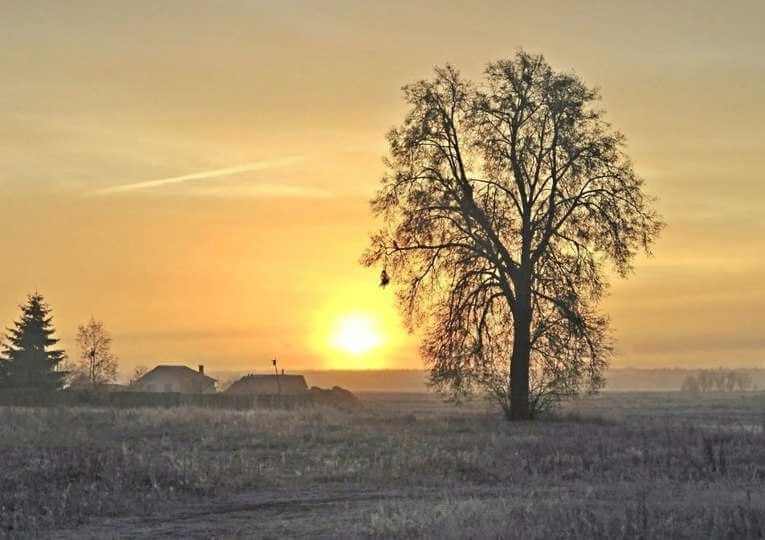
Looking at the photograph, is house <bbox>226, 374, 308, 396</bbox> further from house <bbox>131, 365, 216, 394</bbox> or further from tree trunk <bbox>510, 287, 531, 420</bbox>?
tree trunk <bbox>510, 287, 531, 420</bbox>

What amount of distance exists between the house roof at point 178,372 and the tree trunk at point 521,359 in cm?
8208

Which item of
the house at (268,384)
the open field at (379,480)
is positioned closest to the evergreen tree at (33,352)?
the house at (268,384)

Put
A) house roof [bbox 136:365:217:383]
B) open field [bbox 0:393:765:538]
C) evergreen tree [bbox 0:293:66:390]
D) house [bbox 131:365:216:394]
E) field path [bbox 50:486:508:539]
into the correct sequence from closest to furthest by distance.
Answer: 1. open field [bbox 0:393:765:538]
2. field path [bbox 50:486:508:539]
3. evergreen tree [bbox 0:293:66:390]
4. house [bbox 131:365:216:394]
5. house roof [bbox 136:365:217:383]

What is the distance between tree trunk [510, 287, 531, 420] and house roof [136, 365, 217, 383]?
82080 millimetres

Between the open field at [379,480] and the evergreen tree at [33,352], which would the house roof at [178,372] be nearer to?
the evergreen tree at [33,352]

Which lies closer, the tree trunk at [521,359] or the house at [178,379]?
the tree trunk at [521,359]

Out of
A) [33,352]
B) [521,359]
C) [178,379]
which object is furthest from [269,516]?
[178,379]

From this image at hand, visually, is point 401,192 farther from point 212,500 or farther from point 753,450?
point 212,500

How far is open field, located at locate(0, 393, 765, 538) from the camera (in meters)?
15.6

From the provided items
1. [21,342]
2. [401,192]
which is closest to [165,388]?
[21,342]

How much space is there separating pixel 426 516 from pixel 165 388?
100 meters

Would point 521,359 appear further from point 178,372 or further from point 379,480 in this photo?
point 178,372

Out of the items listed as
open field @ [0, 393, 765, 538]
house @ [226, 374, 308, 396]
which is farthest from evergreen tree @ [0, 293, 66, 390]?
open field @ [0, 393, 765, 538]

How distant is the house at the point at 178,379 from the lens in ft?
374
